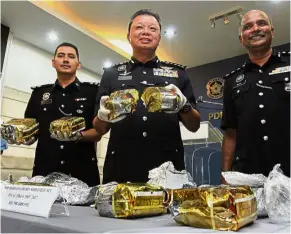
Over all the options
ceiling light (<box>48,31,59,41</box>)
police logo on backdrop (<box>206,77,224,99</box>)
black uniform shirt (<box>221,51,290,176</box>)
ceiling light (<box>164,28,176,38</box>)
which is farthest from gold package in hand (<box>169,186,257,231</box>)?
police logo on backdrop (<box>206,77,224,99</box>)

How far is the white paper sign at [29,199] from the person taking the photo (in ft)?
2.03

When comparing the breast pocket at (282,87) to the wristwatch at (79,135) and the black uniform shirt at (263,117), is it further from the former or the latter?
the wristwatch at (79,135)

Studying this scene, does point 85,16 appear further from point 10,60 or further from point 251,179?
point 251,179

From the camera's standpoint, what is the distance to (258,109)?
106cm

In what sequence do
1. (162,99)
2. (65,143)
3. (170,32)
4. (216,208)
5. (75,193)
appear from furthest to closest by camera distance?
(170,32) → (65,143) → (75,193) → (162,99) → (216,208)

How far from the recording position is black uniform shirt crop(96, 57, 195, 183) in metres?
1.11

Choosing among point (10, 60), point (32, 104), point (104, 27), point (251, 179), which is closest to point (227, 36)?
point (104, 27)

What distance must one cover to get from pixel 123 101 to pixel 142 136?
327mm

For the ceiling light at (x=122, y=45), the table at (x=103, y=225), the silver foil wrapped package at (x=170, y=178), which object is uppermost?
the ceiling light at (x=122, y=45)

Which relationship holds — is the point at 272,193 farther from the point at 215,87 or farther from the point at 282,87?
the point at 215,87

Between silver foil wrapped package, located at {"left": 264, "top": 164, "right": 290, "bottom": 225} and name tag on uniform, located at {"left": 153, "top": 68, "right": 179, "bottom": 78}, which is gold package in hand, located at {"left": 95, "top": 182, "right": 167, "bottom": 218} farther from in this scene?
name tag on uniform, located at {"left": 153, "top": 68, "right": 179, "bottom": 78}

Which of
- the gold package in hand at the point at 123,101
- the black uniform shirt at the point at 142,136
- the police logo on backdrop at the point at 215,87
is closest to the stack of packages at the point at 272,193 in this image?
the gold package in hand at the point at 123,101

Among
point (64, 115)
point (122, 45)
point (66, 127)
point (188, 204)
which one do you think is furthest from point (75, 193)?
point (122, 45)

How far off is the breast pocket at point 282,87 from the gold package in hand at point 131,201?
0.63 meters
